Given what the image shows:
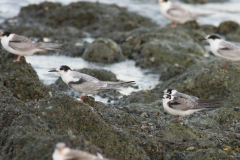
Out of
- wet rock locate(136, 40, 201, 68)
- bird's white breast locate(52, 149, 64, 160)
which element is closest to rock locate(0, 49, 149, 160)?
bird's white breast locate(52, 149, 64, 160)

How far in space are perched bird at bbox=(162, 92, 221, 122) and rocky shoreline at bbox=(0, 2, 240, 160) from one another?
0.70 feet

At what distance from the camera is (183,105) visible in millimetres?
5859

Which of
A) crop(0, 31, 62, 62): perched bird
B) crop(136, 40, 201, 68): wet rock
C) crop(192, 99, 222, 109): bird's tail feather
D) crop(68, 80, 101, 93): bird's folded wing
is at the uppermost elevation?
crop(0, 31, 62, 62): perched bird

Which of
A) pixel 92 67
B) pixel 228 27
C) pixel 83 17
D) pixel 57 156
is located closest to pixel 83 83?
pixel 57 156

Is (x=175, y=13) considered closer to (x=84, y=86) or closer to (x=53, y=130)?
(x=84, y=86)

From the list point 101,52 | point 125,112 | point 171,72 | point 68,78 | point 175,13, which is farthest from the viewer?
point 175,13

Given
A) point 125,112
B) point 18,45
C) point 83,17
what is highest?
point 18,45

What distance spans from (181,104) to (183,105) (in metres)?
0.04

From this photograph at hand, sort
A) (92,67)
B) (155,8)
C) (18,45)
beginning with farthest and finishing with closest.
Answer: (155,8)
(92,67)
(18,45)

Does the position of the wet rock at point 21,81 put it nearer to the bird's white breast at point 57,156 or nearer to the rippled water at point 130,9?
the rippled water at point 130,9

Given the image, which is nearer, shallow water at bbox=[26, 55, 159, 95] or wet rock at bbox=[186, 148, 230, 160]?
wet rock at bbox=[186, 148, 230, 160]

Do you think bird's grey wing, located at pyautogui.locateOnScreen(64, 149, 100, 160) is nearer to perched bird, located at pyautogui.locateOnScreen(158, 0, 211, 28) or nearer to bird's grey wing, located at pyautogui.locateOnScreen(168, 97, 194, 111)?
bird's grey wing, located at pyautogui.locateOnScreen(168, 97, 194, 111)

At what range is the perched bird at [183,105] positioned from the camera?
229 inches

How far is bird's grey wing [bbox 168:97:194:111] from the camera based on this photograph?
581 cm
